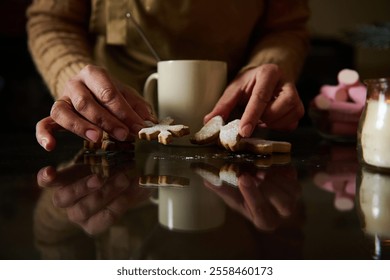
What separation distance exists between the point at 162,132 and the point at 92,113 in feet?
0.36

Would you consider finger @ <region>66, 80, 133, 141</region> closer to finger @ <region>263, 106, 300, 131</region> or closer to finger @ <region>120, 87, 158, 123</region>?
finger @ <region>120, 87, 158, 123</region>

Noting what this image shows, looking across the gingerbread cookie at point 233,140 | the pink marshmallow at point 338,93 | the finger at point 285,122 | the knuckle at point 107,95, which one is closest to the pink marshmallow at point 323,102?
the pink marshmallow at point 338,93

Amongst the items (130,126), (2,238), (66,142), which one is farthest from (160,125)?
(2,238)

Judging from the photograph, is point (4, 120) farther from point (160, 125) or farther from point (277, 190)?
point (277, 190)

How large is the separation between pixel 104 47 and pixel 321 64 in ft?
4.42

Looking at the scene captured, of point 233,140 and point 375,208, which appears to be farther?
point 233,140

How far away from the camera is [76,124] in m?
0.64

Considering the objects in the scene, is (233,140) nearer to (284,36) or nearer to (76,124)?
(76,124)

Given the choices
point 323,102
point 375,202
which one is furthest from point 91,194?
point 323,102

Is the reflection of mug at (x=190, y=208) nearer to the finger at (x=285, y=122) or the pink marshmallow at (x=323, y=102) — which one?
the finger at (x=285, y=122)

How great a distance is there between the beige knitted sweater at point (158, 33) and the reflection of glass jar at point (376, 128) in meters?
0.39

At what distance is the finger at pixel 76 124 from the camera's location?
2.09 ft

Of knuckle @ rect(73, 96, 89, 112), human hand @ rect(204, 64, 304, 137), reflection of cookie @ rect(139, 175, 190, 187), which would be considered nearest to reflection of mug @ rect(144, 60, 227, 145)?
human hand @ rect(204, 64, 304, 137)
